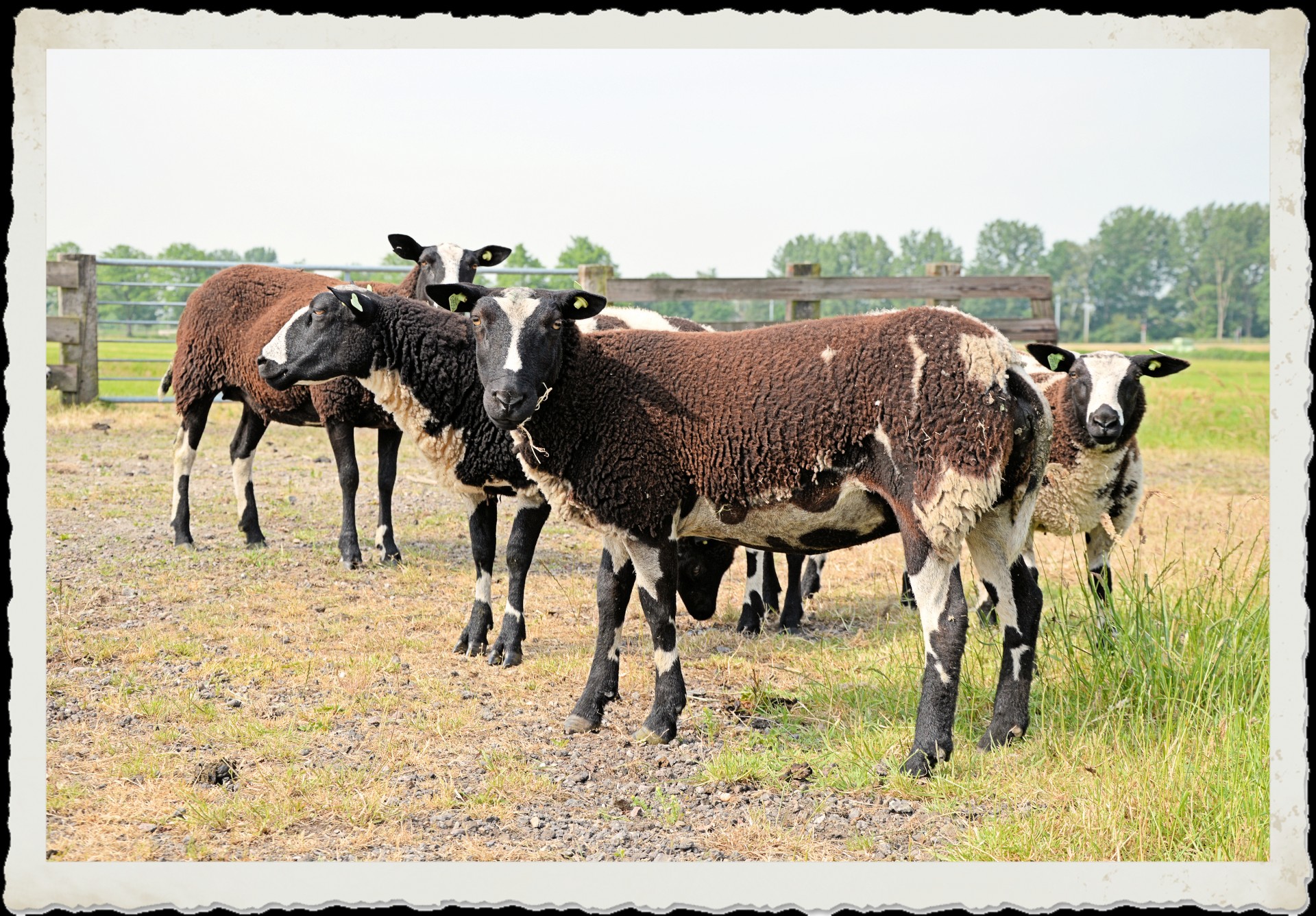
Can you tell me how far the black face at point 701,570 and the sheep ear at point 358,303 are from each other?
2.53m

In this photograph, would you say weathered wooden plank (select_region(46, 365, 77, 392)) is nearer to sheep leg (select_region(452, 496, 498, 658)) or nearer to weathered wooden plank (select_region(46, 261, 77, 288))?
weathered wooden plank (select_region(46, 261, 77, 288))

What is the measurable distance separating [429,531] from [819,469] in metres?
6.48

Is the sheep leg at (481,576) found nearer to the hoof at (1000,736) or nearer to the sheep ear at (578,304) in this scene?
the sheep ear at (578,304)

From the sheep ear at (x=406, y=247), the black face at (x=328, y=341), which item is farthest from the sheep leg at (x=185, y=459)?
the black face at (x=328, y=341)

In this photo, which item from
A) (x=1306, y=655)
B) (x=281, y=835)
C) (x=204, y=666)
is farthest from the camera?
(x=204, y=666)

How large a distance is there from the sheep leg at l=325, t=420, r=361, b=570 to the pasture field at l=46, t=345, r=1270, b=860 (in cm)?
22

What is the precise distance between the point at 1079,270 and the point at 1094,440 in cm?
10694

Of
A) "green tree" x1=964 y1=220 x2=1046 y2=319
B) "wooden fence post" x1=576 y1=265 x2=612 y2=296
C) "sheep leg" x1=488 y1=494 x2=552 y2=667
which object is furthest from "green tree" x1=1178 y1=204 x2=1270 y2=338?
"green tree" x1=964 y1=220 x2=1046 y2=319

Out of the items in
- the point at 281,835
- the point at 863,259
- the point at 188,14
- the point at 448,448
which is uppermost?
the point at 863,259

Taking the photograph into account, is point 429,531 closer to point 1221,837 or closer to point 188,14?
point 188,14

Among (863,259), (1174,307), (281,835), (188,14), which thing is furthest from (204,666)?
(863,259)

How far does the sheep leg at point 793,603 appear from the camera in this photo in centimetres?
795

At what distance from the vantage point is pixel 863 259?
103m

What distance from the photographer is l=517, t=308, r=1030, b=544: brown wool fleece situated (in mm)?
4898
